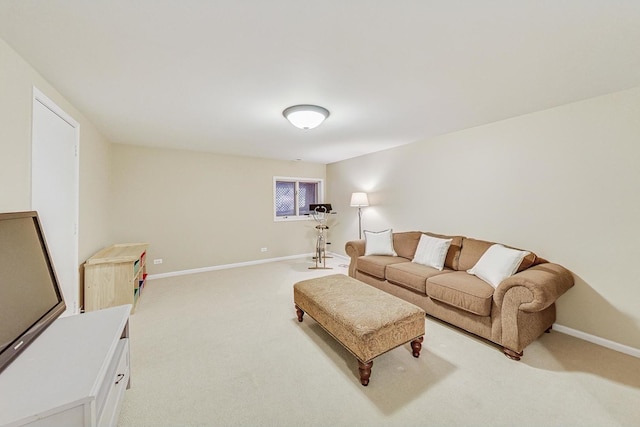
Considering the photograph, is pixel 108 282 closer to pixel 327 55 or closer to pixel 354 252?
pixel 354 252

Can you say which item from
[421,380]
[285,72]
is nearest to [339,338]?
[421,380]

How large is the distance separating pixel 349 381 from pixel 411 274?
1529 millimetres

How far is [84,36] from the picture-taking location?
1.51 m

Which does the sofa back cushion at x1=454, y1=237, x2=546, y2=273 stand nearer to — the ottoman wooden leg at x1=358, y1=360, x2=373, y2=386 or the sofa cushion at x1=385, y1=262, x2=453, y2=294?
the sofa cushion at x1=385, y1=262, x2=453, y2=294

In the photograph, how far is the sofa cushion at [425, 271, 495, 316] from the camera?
89.7 inches

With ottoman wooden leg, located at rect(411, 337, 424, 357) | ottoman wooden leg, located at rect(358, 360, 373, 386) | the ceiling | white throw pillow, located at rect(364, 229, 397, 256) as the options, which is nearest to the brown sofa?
white throw pillow, located at rect(364, 229, 397, 256)

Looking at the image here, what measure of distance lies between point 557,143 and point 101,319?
4285mm

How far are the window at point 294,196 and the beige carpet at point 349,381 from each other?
3340 mm

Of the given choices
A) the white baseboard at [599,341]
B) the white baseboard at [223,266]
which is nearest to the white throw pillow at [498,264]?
the white baseboard at [599,341]

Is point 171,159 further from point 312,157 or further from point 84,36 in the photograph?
point 84,36

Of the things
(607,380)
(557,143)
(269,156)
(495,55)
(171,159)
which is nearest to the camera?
(495,55)

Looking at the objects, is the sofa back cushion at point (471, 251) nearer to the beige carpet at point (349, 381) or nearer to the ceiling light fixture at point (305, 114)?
the beige carpet at point (349, 381)

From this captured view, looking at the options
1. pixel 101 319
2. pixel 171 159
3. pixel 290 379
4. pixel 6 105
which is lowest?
pixel 290 379

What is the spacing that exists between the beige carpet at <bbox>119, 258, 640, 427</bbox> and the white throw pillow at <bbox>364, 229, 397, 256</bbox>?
1.27 metres
